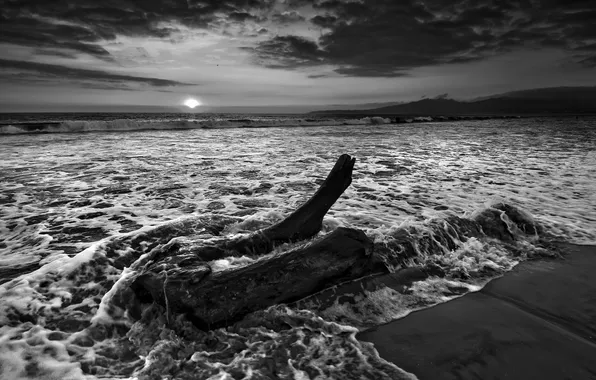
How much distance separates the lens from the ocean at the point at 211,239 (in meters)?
2.23

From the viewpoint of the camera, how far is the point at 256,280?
2689 millimetres

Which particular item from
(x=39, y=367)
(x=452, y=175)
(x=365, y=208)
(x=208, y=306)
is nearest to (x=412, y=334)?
(x=208, y=306)

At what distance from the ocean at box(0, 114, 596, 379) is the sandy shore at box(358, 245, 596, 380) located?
0.16 metres

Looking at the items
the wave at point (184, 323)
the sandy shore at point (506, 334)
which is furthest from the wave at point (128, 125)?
the sandy shore at point (506, 334)

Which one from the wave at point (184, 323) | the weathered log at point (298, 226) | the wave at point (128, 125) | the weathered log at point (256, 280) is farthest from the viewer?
the wave at point (128, 125)

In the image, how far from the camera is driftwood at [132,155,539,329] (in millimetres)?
2512

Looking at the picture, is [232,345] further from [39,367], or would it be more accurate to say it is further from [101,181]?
[101,181]

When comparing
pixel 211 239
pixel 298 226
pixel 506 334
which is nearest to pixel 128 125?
pixel 211 239

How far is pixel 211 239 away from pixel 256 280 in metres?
1.22

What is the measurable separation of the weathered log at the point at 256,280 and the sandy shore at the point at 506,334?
2.11 feet

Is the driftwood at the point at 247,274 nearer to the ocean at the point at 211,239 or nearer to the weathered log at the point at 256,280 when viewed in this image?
the weathered log at the point at 256,280

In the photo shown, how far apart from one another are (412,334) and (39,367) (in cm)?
262

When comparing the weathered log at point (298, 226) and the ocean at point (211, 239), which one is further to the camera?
the weathered log at point (298, 226)

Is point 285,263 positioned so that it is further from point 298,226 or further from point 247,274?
point 298,226
